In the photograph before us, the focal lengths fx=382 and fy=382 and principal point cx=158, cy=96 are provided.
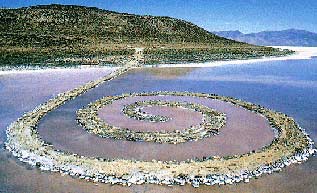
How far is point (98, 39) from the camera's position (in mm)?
85562

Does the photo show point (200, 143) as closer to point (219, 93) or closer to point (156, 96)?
point (156, 96)

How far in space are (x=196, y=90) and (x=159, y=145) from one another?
15.5 m

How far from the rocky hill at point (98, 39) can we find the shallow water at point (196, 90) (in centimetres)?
1412

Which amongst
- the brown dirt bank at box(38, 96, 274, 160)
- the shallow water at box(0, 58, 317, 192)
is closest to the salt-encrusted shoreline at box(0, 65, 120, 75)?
the shallow water at box(0, 58, 317, 192)

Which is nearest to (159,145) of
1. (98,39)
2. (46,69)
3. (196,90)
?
(196,90)

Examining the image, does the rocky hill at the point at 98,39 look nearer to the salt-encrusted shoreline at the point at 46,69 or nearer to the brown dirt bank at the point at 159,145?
the salt-encrusted shoreline at the point at 46,69

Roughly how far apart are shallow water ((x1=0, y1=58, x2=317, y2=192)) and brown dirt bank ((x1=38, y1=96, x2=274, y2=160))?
2474 mm

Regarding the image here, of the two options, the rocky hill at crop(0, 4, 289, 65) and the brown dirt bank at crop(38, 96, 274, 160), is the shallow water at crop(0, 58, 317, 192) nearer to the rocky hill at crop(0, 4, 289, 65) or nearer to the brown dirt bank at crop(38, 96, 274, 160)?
the brown dirt bank at crop(38, 96, 274, 160)

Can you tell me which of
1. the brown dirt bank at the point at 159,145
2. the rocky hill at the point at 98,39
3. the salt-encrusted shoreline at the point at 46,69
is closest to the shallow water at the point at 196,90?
the brown dirt bank at the point at 159,145

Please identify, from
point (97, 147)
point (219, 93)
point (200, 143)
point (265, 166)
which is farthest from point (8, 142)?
point (219, 93)

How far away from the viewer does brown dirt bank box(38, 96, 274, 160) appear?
1723cm

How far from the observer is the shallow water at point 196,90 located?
1391 cm

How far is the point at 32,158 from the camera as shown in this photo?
53.5 feet

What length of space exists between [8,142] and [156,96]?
1397 cm
